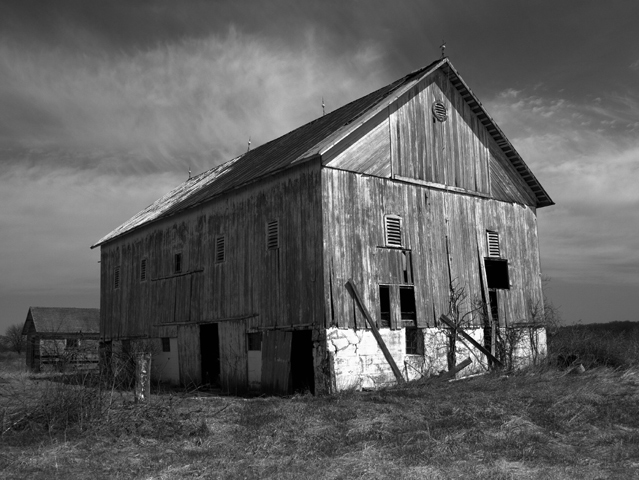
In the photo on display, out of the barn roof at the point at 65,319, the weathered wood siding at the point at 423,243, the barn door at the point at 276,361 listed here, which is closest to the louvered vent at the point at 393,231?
the weathered wood siding at the point at 423,243

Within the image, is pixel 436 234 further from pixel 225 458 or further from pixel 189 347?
pixel 225 458

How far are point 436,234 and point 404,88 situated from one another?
448 cm

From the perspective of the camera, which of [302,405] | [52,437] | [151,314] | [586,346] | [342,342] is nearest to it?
[52,437]

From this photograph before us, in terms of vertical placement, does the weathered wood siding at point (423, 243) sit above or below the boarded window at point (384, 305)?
above

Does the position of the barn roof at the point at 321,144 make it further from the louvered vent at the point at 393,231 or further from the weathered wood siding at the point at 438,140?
the louvered vent at the point at 393,231

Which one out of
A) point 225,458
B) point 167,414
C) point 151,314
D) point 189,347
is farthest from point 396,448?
point 151,314

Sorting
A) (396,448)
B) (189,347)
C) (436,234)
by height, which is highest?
(436,234)

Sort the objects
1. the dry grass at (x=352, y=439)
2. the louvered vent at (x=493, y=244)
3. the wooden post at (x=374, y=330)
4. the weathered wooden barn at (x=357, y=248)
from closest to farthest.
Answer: the dry grass at (x=352, y=439) → the wooden post at (x=374, y=330) → the weathered wooden barn at (x=357, y=248) → the louvered vent at (x=493, y=244)

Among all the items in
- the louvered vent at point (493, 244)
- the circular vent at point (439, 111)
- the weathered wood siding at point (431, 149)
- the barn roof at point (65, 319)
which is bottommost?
the barn roof at point (65, 319)

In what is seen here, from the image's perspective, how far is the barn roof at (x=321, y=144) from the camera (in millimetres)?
18844

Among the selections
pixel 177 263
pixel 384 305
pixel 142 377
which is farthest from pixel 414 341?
pixel 177 263

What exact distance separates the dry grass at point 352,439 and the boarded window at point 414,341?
3302mm

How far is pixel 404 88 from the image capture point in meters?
19.6

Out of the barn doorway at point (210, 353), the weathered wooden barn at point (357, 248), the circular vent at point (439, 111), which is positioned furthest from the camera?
the barn doorway at point (210, 353)
